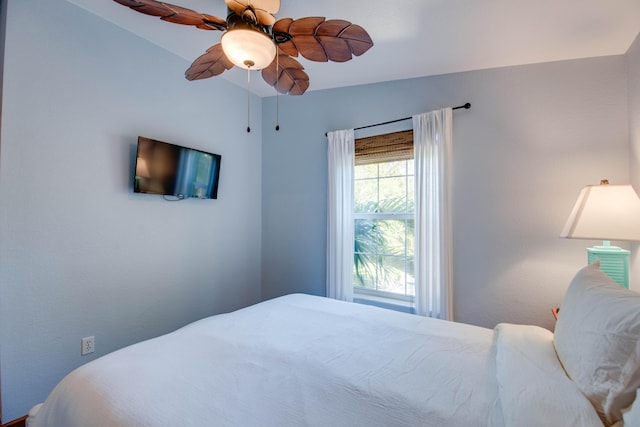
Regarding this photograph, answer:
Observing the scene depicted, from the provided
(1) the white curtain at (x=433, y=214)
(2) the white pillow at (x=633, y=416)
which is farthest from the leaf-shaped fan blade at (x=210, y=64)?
(2) the white pillow at (x=633, y=416)

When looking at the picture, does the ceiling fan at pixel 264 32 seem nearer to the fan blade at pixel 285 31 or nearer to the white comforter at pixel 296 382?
the fan blade at pixel 285 31

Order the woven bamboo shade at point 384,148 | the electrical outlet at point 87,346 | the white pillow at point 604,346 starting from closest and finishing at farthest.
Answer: the white pillow at point 604,346, the electrical outlet at point 87,346, the woven bamboo shade at point 384,148

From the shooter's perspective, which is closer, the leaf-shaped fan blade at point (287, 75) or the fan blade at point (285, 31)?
the fan blade at point (285, 31)

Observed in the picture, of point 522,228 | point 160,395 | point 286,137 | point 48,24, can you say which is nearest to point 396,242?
point 522,228

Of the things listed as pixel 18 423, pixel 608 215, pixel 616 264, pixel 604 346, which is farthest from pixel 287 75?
pixel 18 423

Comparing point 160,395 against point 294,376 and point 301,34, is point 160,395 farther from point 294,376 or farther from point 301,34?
point 301,34

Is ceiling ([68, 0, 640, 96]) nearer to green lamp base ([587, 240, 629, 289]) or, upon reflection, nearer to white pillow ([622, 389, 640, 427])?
green lamp base ([587, 240, 629, 289])

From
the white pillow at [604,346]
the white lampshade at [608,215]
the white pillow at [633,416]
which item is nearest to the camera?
the white pillow at [633,416]

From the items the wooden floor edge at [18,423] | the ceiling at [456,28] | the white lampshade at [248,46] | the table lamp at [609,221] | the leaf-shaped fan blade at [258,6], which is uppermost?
the ceiling at [456,28]

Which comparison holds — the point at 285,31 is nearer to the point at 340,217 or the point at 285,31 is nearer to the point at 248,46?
the point at 248,46

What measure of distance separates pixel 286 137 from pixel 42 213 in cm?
213

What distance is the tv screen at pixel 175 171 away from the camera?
6.89ft

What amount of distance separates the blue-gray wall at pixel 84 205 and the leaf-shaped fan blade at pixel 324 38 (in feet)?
4.56

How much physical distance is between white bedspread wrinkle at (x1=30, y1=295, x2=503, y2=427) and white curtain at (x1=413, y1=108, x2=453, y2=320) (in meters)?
0.82
